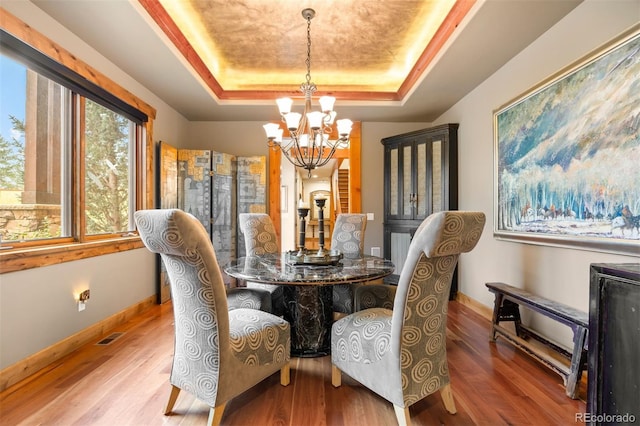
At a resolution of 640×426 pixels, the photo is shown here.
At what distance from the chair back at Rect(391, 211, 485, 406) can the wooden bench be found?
88 centimetres

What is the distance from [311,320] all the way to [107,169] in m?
2.43

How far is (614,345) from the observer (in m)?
1.23

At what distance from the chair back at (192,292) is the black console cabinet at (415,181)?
277 cm

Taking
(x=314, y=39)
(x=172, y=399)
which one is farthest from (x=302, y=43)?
(x=172, y=399)

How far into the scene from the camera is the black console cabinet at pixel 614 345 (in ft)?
3.82

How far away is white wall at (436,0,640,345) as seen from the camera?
1.90 metres

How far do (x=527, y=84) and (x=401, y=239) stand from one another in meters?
2.22

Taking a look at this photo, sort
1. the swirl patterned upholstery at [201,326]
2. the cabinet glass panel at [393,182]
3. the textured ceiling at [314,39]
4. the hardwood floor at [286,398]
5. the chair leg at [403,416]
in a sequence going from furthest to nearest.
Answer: the cabinet glass panel at [393,182]
the textured ceiling at [314,39]
the hardwood floor at [286,398]
the chair leg at [403,416]
the swirl patterned upholstery at [201,326]

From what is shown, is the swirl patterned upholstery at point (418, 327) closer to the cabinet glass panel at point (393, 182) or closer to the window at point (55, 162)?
the window at point (55, 162)

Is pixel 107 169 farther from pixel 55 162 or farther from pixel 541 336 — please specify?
pixel 541 336

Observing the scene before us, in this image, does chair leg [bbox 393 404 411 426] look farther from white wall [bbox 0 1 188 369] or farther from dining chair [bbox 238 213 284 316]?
white wall [bbox 0 1 188 369]

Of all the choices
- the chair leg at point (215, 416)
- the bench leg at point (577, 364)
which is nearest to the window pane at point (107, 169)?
the chair leg at point (215, 416)

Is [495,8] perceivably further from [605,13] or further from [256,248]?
[256,248]

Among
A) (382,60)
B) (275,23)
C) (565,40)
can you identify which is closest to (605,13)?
(565,40)
